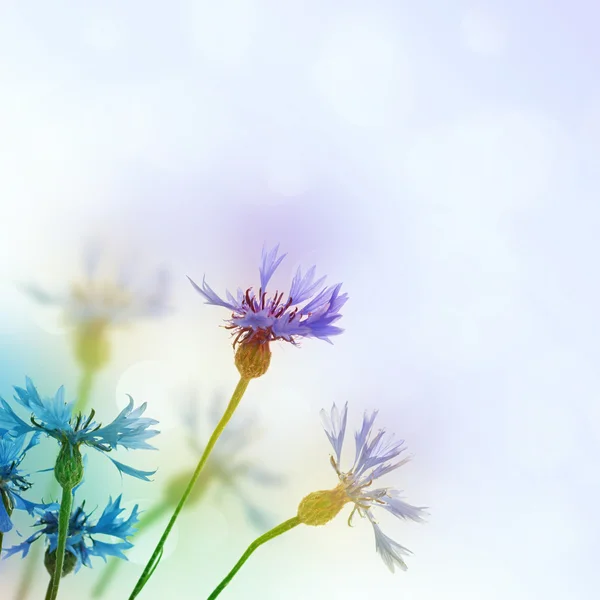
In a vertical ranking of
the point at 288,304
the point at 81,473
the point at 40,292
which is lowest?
the point at 81,473

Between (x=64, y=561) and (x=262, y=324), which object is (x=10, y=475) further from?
(x=262, y=324)

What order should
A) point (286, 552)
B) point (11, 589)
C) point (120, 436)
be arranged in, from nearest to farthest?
point (120, 436) < point (11, 589) < point (286, 552)

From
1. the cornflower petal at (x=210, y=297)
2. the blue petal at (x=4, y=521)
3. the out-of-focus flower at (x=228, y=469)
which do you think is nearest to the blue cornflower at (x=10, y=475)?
the blue petal at (x=4, y=521)

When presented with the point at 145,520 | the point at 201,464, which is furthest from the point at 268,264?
the point at 145,520

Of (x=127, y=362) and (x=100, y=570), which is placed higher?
(x=127, y=362)

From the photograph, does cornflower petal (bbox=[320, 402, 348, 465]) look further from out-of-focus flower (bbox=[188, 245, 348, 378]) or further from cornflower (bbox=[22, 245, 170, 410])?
cornflower (bbox=[22, 245, 170, 410])

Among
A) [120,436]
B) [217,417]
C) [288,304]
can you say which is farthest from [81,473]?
[217,417]

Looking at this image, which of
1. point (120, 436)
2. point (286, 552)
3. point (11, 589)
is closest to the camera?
point (120, 436)

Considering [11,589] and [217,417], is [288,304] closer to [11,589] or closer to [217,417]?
[217,417]
